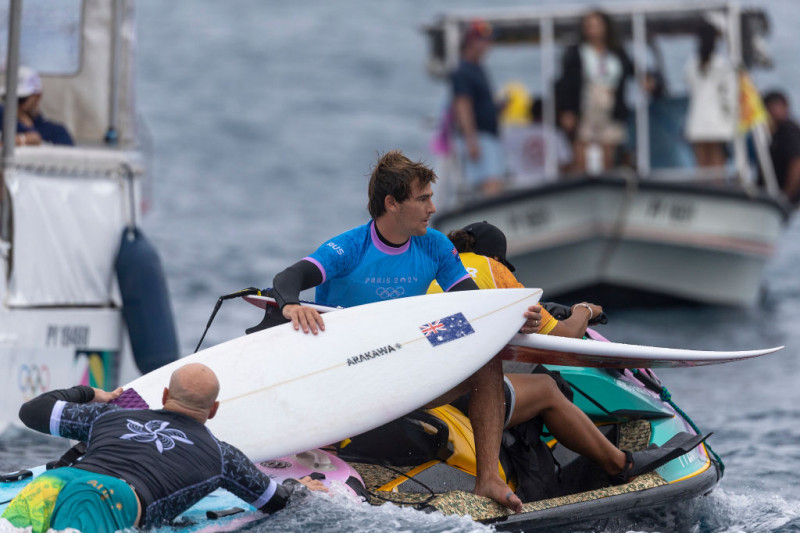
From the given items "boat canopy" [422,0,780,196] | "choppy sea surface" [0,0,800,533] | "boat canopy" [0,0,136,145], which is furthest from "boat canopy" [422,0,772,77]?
"boat canopy" [0,0,136,145]

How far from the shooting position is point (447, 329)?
5.07 metres

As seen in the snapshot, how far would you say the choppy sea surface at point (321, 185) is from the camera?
6355 millimetres

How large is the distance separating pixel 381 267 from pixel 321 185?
1888cm

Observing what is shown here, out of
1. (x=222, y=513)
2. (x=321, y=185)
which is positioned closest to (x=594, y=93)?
(x=222, y=513)

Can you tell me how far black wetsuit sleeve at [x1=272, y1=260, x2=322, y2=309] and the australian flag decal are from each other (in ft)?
1.72

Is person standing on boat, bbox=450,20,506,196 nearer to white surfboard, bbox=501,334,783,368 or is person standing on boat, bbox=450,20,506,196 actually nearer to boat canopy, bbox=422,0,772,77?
boat canopy, bbox=422,0,772,77

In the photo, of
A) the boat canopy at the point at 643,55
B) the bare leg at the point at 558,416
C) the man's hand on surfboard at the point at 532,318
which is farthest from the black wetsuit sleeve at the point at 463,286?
the boat canopy at the point at 643,55

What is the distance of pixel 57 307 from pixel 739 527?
443cm

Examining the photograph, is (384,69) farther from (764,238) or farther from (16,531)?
(16,531)

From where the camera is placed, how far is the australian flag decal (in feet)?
16.5

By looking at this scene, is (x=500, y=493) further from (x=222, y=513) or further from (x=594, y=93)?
(x=594, y=93)

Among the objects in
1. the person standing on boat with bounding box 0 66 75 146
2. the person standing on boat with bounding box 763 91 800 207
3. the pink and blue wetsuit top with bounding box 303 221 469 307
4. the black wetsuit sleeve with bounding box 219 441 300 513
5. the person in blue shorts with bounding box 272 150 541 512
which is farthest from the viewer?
the person standing on boat with bounding box 763 91 800 207

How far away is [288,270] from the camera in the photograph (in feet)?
15.9

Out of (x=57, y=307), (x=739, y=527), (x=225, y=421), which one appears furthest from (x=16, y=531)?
(x=57, y=307)
